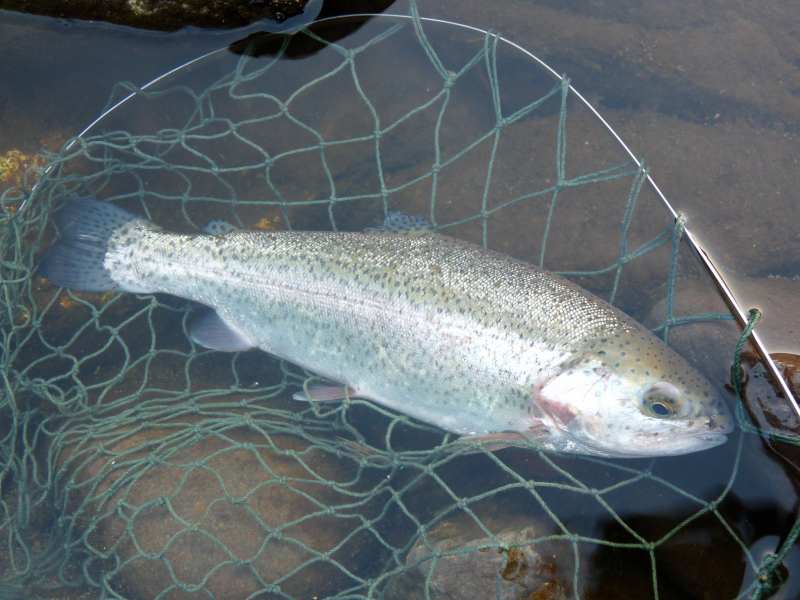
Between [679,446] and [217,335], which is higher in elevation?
[217,335]

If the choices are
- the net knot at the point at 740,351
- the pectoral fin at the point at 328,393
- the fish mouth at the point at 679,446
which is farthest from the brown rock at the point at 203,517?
the net knot at the point at 740,351

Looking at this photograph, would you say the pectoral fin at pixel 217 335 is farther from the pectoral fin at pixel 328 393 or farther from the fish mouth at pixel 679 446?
the fish mouth at pixel 679 446

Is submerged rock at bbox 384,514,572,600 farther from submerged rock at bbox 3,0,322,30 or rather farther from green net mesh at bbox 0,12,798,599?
submerged rock at bbox 3,0,322,30

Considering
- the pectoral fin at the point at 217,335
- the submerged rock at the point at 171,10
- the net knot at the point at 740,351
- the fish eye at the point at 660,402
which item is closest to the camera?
the net knot at the point at 740,351

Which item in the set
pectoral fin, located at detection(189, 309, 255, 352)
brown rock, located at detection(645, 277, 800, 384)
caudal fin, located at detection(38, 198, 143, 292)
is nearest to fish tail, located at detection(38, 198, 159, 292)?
caudal fin, located at detection(38, 198, 143, 292)

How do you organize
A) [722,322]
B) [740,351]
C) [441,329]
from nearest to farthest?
1. [740,351]
2. [441,329]
3. [722,322]

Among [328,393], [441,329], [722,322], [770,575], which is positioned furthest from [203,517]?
[722,322]

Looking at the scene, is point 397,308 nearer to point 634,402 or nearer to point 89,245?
point 634,402
